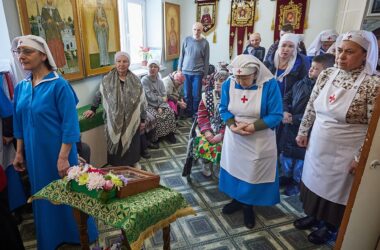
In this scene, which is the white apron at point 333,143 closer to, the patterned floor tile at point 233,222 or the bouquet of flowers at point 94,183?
the patterned floor tile at point 233,222

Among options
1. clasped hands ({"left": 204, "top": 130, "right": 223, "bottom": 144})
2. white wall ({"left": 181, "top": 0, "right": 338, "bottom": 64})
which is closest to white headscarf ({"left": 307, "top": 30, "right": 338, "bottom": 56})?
clasped hands ({"left": 204, "top": 130, "right": 223, "bottom": 144})

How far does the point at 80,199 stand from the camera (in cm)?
123

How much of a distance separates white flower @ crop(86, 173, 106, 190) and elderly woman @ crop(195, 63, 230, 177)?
1519mm

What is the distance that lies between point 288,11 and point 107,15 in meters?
3.10

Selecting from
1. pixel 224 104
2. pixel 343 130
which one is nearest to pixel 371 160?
pixel 343 130

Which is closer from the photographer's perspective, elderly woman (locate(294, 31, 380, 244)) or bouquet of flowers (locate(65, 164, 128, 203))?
bouquet of flowers (locate(65, 164, 128, 203))

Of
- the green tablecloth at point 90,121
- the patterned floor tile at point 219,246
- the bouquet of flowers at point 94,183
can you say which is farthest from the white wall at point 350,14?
the bouquet of flowers at point 94,183

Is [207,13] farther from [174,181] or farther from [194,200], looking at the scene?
[194,200]

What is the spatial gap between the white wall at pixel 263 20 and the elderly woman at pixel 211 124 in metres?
2.83

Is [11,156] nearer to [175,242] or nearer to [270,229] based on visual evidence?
[175,242]

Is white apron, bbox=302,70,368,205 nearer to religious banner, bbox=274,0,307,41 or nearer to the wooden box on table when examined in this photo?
the wooden box on table

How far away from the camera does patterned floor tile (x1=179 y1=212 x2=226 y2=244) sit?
206cm

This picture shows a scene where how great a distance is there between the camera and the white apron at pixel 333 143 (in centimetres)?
159

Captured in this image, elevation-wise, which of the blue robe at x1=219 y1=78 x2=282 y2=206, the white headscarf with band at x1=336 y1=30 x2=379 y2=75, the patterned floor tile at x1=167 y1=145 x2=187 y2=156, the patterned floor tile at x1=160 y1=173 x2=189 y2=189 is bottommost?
the patterned floor tile at x1=160 y1=173 x2=189 y2=189
